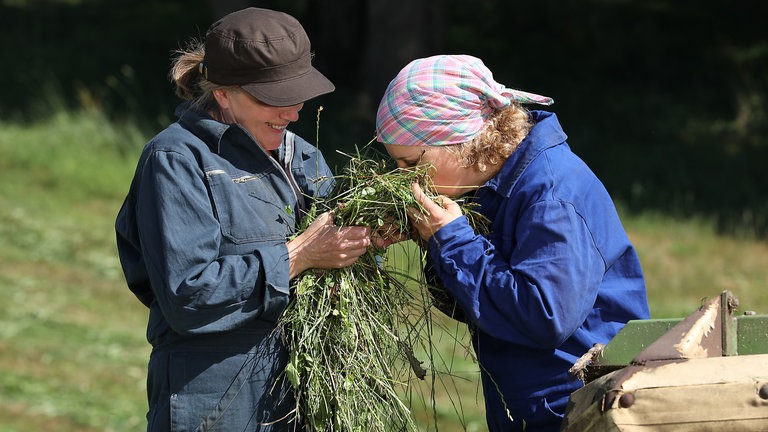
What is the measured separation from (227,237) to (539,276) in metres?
0.81

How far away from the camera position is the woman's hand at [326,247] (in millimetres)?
2764

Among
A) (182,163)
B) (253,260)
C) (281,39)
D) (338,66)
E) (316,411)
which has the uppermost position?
(281,39)

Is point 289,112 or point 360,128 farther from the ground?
point 289,112

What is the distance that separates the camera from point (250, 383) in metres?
2.78

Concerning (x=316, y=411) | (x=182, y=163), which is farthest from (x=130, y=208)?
(x=316, y=411)

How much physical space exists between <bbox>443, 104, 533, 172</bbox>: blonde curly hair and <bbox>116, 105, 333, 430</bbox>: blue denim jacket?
522 mm

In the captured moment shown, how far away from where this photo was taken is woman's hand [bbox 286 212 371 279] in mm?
2764

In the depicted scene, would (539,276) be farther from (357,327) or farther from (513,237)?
(357,327)

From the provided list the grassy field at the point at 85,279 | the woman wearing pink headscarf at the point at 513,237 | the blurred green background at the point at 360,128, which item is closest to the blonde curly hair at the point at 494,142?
the woman wearing pink headscarf at the point at 513,237

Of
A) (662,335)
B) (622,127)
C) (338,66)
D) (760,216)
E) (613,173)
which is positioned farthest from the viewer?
(338,66)

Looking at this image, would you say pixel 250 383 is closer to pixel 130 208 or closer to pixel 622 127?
pixel 130 208

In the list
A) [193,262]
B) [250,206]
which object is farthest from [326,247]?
[193,262]

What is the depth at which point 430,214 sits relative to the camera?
8.93 feet

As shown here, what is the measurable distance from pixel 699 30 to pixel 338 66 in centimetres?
504
